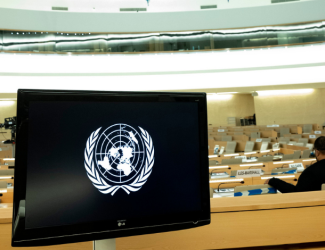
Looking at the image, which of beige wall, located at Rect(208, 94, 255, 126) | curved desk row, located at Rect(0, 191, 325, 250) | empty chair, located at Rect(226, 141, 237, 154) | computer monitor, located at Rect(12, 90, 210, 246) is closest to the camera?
computer monitor, located at Rect(12, 90, 210, 246)

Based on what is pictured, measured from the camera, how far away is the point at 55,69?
1264 centimetres

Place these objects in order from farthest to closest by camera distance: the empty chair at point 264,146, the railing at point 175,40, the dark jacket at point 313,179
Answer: the railing at point 175,40, the empty chair at point 264,146, the dark jacket at point 313,179

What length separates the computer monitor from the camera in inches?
29.8

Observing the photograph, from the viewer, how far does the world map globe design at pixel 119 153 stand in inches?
32.5

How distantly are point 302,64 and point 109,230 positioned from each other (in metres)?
14.3

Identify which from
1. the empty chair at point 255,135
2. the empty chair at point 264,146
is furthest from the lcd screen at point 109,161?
the empty chair at point 255,135

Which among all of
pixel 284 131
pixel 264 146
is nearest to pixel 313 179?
pixel 264 146

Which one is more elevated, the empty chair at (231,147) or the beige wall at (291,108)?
the beige wall at (291,108)

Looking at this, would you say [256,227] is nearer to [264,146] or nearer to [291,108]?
[264,146]

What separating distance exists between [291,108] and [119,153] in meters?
18.1

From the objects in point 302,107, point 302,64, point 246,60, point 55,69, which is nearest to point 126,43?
point 55,69

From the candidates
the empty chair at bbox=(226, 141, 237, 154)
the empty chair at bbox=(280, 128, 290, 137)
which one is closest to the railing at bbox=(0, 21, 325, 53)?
the empty chair at bbox=(280, 128, 290, 137)

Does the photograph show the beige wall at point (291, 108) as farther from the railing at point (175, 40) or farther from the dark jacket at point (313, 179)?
the dark jacket at point (313, 179)

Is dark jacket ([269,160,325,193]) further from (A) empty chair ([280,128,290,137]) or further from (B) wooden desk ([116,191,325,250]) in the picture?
(A) empty chair ([280,128,290,137])
